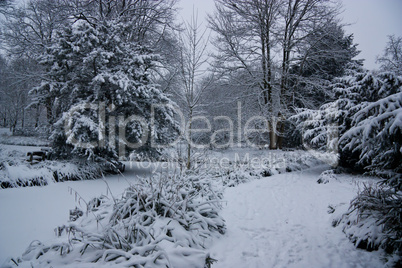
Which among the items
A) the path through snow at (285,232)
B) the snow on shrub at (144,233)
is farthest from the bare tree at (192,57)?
the snow on shrub at (144,233)

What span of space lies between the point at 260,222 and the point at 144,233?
234cm

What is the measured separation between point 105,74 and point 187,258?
643 cm

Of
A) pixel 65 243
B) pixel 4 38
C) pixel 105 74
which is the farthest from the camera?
pixel 4 38

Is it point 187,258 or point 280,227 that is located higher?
point 187,258

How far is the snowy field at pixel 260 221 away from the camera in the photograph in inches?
102

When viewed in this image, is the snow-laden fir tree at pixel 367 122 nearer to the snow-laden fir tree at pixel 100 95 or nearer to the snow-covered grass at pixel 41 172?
the snow-laden fir tree at pixel 100 95

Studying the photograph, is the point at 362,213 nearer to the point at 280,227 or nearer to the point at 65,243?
the point at 280,227

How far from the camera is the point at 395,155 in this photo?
2426 millimetres

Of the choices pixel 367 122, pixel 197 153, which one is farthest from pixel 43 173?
pixel 367 122

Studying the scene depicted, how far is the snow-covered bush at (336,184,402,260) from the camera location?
8.01 feet

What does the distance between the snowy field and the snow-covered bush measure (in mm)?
139

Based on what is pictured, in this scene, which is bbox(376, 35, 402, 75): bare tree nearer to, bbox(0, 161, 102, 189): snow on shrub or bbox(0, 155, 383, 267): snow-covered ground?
bbox(0, 155, 383, 267): snow-covered ground

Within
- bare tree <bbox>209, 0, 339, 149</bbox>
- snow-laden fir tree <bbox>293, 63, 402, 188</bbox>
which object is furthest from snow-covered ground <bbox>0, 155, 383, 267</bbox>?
bare tree <bbox>209, 0, 339, 149</bbox>

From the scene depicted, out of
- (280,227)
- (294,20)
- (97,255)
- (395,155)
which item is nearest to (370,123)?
(395,155)
